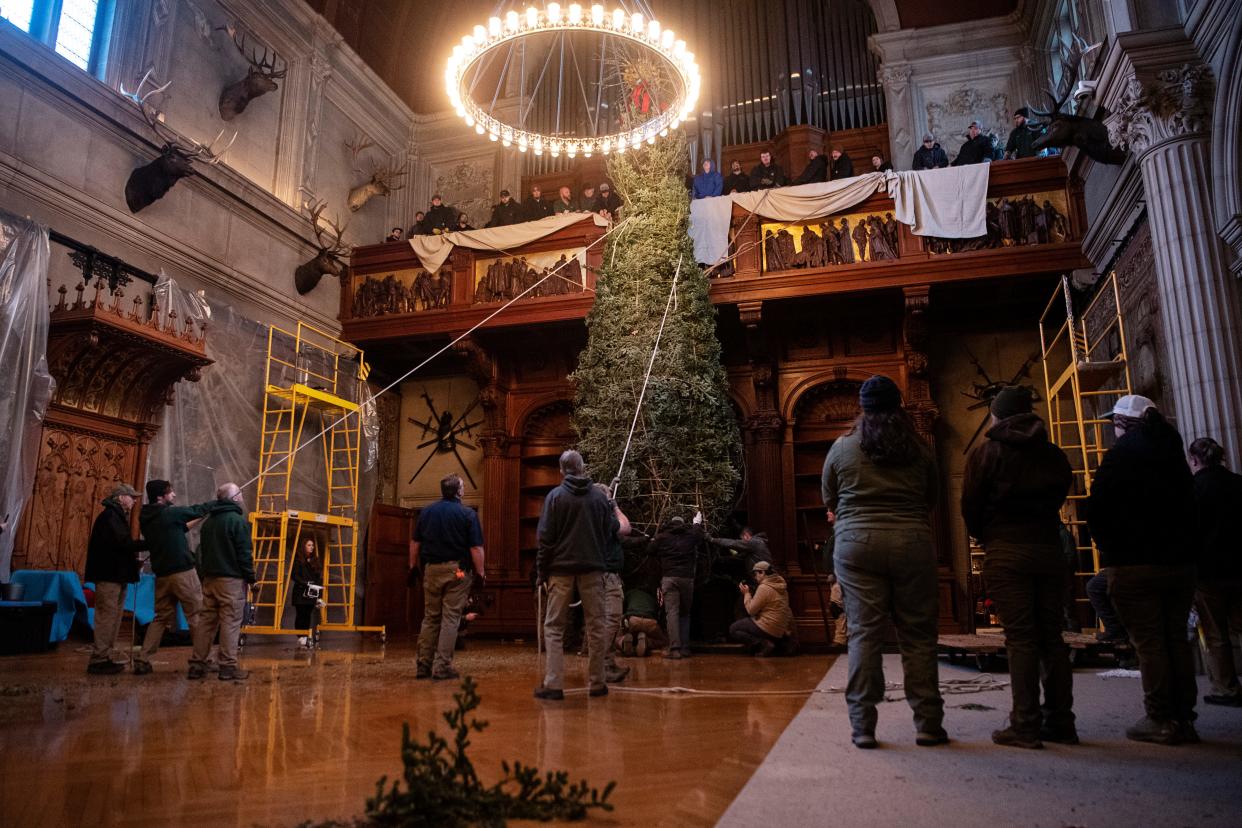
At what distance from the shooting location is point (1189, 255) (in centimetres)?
657

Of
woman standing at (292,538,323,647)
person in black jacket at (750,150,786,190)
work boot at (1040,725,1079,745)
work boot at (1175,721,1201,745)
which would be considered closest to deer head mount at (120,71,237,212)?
woman standing at (292,538,323,647)

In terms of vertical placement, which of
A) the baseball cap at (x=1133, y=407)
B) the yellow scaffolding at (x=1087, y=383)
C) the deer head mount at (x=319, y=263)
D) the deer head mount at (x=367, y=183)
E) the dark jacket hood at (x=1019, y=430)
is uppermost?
the deer head mount at (x=367, y=183)

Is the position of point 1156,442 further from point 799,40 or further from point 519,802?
point 799,40

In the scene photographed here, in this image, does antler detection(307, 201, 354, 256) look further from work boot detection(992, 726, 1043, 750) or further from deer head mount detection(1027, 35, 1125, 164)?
work boot detection(992, 726, 1043, 750)

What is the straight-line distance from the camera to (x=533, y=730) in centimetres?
381

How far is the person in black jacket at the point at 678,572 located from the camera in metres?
8.75

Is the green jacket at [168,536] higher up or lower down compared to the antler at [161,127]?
lower down

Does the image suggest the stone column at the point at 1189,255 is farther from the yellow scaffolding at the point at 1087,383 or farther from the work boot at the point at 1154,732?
the work boot at the point at 1154,732

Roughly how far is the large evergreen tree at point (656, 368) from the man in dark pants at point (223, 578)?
170 inches

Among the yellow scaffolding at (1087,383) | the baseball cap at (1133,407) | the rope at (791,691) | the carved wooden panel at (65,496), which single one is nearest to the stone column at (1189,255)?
the yellow scaffolding at (1087,383)

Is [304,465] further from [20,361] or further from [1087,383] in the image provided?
[1087,383]

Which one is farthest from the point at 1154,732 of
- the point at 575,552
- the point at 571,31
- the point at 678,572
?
the point at 571,31

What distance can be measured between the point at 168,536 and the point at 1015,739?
19.8 feet

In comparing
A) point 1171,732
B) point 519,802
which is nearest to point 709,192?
point 1171,732
